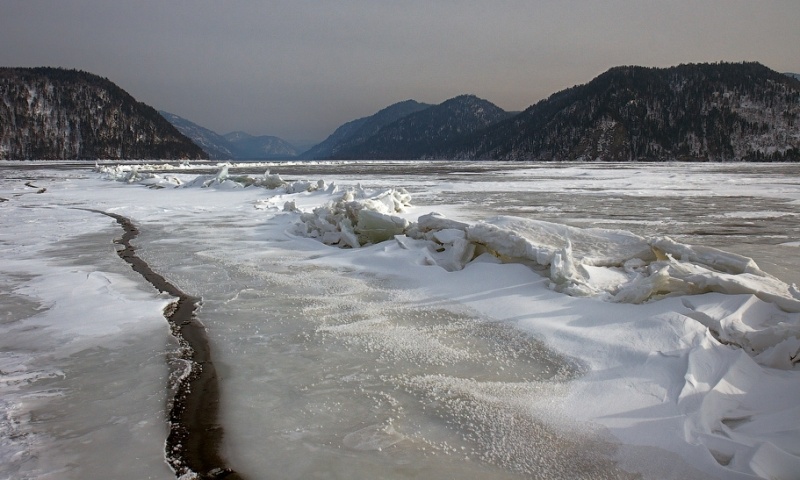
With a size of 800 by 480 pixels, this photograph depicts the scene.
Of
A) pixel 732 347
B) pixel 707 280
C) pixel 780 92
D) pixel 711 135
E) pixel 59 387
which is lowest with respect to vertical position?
pixel 59 387

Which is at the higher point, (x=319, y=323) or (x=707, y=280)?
(x=707, y=280)

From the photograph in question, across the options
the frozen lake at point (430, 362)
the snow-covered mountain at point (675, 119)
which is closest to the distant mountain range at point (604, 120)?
the snow-covered mountain at point (675, 119)

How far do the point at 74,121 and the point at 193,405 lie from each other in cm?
14944

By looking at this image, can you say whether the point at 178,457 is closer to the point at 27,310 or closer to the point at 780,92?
the point at 27,310

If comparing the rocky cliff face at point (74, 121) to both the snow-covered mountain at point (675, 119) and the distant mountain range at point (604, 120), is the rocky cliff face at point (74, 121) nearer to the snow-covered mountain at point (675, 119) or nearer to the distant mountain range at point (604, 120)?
the distant mountain range at point (604, 120)

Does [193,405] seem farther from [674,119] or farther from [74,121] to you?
[74,121]

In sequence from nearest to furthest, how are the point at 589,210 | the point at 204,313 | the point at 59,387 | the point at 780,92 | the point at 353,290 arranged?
the point at 59,387, the point at 204,313, the point at 353,290, the point at 589,210, the point at 780,92

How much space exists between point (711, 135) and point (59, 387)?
140 m

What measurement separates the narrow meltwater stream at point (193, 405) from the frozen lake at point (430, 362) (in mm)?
63

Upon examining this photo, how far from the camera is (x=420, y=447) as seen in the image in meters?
2.29

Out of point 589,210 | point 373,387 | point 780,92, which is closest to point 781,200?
point 589,210

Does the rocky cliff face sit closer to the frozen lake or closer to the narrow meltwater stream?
the frozen lake

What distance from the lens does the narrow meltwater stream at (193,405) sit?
2.14 metres

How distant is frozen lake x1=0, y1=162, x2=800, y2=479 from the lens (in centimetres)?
221
